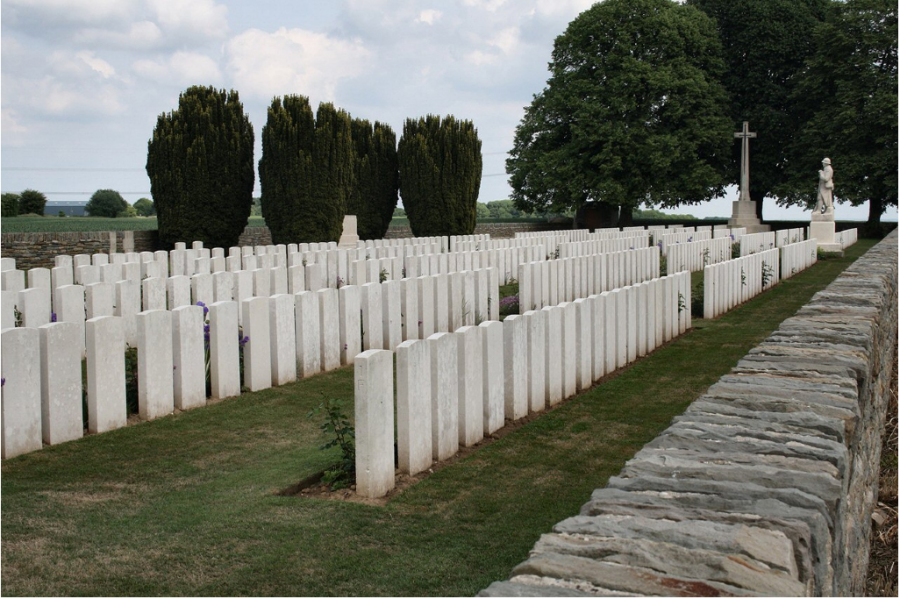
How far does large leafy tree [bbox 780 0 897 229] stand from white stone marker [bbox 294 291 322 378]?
30.9 m

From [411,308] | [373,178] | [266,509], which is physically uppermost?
[373,178]

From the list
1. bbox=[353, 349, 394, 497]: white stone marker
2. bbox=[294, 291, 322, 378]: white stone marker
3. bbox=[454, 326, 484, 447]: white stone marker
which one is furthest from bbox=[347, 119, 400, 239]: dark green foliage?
bbox=[353, 349, 394, 497]: white stone marker

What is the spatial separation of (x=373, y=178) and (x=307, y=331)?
2153 cm

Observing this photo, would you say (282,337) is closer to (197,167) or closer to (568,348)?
(568,348)

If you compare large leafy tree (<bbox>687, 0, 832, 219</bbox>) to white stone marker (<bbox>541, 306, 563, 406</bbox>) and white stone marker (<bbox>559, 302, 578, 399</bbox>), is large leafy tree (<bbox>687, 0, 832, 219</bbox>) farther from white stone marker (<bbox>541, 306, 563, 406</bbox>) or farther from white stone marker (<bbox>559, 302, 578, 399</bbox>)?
white stone marker (<bbox>541, 306, 563, 406</bbox>)

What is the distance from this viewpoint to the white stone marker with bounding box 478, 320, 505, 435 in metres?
5.29

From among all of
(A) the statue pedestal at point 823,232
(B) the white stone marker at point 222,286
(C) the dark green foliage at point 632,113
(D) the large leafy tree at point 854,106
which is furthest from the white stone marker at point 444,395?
(D) the large leafy tree at point 854,106

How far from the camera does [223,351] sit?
6543 mm

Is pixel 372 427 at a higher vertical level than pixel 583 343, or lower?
lower

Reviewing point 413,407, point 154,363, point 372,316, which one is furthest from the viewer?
point 372,316

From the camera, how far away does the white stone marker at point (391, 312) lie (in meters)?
8.54

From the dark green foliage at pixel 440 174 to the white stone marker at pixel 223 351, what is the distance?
20984mm

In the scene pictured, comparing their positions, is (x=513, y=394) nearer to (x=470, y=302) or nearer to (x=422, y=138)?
(x=470, y=302)

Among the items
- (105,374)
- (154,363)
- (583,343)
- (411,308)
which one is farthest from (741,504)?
(411,308)
